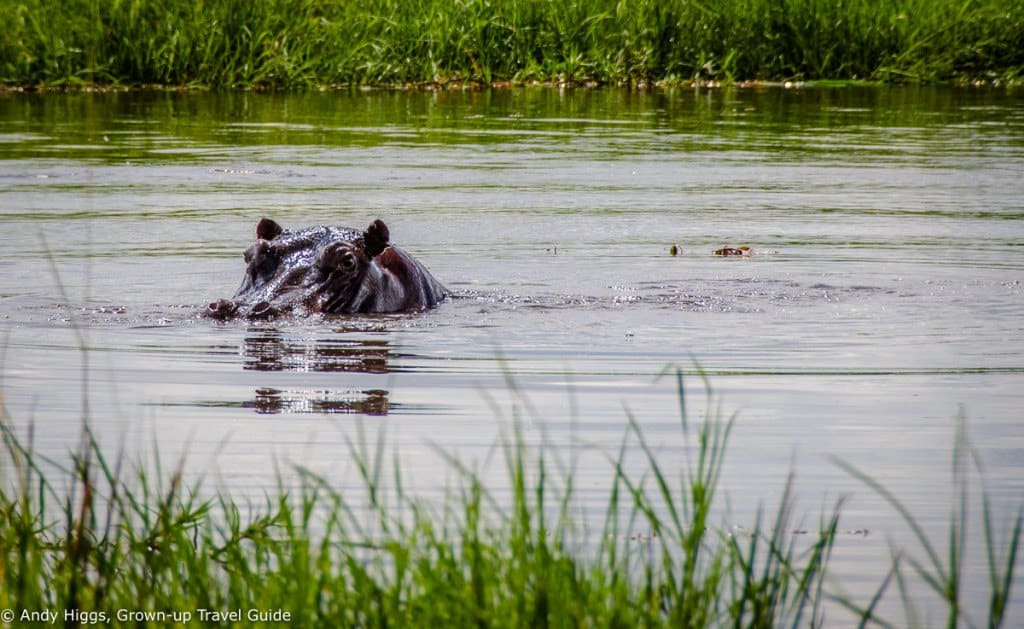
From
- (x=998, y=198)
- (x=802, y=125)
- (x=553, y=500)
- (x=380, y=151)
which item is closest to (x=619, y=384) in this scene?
(x=553, y=500)

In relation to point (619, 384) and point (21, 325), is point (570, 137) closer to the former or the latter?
point (21, 325)

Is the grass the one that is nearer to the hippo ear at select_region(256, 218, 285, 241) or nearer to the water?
the water

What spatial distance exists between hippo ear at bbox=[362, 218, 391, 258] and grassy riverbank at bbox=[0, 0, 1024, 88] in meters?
13.3

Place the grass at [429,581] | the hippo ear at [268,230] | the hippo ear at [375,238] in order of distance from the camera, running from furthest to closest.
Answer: the hippo ear at [268,230] < the hippo ear at [375,238] < the grass at [429,581]

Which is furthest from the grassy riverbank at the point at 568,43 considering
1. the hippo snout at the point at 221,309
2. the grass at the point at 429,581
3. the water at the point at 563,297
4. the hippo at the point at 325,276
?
the grass at the point at 429,581

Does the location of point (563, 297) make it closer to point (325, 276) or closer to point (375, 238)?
point (375, 238)

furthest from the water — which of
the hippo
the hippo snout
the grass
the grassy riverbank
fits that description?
the grassy riverbank

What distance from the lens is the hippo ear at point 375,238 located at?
7891mm

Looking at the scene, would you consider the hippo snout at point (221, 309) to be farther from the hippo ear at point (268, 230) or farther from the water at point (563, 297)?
the hippo ear at point (268, 230)

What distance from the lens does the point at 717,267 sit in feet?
30.8

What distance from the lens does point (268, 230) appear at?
8.09 meters

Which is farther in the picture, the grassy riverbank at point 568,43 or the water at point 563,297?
the grassy riverbank at point 568,43

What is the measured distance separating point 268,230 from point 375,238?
0.52 metres

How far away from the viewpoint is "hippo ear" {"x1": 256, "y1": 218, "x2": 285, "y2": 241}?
8.00 m
